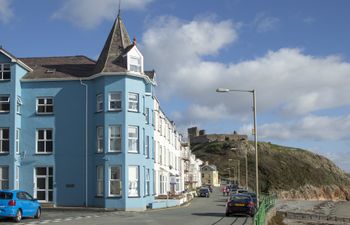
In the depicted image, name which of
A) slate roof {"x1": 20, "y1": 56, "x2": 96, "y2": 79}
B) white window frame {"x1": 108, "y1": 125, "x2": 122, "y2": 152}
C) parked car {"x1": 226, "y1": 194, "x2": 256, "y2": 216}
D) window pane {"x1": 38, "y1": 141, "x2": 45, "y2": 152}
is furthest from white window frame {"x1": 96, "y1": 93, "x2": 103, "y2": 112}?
parked car {"x1": 226, "y1": 194, "x2": 256, "y2": 216}

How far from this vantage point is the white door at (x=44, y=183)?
139 ft

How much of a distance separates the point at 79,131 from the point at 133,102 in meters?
4.88

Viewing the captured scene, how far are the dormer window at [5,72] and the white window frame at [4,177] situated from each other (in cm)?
686

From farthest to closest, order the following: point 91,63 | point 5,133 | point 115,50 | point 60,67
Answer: point 91,63 → point 60,67 → point 115,50 → point 5,133

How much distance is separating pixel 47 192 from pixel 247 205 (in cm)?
1556

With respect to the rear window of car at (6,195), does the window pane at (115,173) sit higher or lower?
higher

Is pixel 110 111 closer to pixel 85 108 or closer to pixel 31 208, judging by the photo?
pixel 85 108

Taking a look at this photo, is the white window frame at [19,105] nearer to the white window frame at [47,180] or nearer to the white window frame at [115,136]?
the white window frame at [47,180]

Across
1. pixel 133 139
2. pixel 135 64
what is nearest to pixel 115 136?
pixel 133 139

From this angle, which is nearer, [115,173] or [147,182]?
[115,173]

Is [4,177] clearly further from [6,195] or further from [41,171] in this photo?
[6,195]

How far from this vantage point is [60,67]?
45594 mm

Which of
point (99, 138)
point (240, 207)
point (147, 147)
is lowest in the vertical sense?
point (240, 207)

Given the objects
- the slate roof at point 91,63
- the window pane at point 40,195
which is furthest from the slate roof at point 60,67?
the window pane at point 40,195
